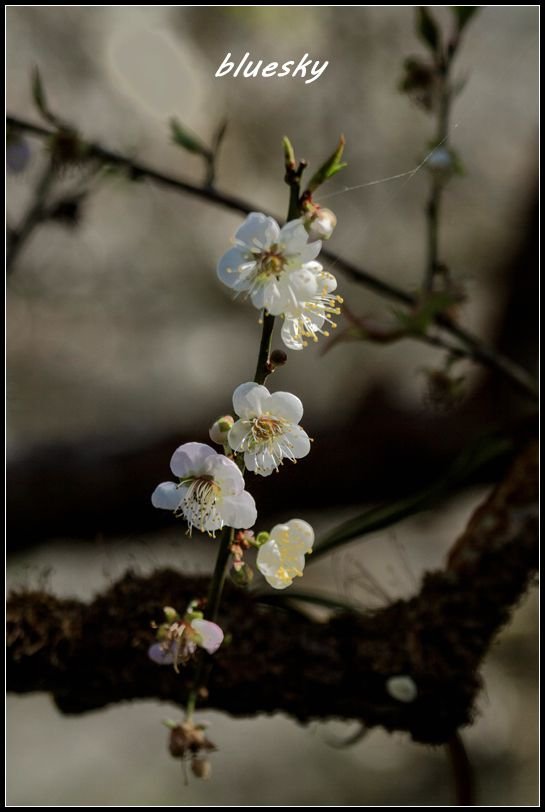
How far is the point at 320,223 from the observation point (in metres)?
0.42

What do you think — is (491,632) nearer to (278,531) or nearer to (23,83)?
(278,531)

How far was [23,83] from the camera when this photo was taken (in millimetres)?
1657

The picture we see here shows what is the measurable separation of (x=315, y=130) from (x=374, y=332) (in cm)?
104

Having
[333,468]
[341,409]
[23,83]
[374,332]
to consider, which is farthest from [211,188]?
[23,83]

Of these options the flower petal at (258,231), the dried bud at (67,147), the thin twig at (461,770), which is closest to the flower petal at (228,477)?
the flower petal at (258,231)

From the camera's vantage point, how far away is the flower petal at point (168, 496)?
0.43 m

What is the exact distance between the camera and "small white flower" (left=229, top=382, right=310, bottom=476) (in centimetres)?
42

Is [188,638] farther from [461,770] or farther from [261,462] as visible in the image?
[461,770]

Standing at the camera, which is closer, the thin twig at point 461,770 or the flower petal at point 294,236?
the flower petal at point 294,236

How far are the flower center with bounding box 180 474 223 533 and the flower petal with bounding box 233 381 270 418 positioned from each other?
1.7 inches

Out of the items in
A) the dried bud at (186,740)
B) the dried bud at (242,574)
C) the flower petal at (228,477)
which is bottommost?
the dried bud at (186,740)

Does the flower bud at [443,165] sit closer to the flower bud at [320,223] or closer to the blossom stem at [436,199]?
the blossom stem at [436,199]

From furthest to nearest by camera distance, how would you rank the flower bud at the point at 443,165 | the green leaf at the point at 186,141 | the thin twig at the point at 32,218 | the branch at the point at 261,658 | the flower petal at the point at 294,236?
the thin twig at the point at 32,218 < the flower bud at the point at 443,165 < the green leaf at the point at 186,141 < the branch at the point at 261,658 < the flower petal at the point at 294,236

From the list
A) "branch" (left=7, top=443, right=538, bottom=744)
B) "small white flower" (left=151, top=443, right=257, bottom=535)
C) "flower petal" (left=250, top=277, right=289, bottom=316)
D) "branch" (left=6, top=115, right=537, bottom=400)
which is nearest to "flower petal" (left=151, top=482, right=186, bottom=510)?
"small white flower" (left=151, top=443, right=257, bottom=535)
